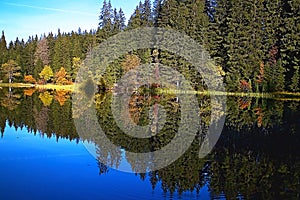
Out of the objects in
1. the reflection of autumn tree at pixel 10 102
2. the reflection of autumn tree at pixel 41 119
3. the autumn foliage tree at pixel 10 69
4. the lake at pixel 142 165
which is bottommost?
the lake at pixel 142 165

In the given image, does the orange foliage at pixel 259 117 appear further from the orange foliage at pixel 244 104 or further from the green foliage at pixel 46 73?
the green foliage at pixel 46 73

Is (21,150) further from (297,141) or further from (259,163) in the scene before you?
(297,141)

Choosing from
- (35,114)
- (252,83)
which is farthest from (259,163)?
(252,83)

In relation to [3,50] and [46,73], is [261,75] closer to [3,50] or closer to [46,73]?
[46,73]

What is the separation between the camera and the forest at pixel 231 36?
1654 inches

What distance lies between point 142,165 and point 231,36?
36.2 meters

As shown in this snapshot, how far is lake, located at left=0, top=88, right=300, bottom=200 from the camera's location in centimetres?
983

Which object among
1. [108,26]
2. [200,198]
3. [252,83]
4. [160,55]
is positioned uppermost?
[108,26]

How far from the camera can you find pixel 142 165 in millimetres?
12484

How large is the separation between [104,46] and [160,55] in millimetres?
7960

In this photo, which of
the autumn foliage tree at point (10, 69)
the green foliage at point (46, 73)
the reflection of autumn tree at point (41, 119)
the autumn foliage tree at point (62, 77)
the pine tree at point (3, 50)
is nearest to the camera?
the reflection of autumn tree at point (41, 119)

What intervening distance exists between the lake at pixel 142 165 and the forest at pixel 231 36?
22084 millimetres

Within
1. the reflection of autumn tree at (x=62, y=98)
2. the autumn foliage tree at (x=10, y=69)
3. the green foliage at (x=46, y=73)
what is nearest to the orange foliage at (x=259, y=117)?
the reflection of autumn tree at (x=62, y=98)

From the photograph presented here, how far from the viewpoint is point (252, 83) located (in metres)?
43.9
